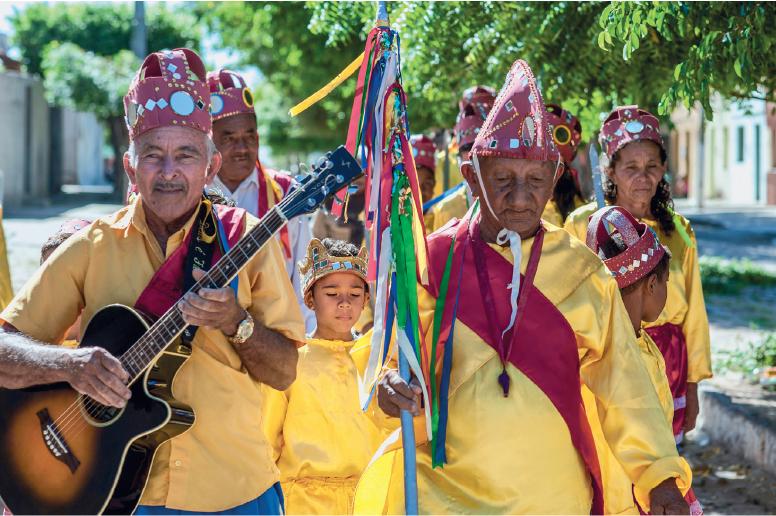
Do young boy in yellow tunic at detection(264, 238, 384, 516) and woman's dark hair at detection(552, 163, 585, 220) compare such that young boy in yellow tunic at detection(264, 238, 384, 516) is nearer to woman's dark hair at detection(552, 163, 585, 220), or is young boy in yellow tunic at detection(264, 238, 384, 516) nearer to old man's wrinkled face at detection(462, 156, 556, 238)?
old man's wrinkled face at detection(462, 156, 556, 238)

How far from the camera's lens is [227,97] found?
18.1 feet

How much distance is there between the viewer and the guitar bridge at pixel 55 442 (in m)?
2.94

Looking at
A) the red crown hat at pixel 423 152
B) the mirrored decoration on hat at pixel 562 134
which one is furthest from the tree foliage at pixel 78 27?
the mirrored decoration on hat at pixel 562 134

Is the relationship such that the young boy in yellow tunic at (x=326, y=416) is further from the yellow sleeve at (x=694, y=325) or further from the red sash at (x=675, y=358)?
the yellow sleeve at (x=694, y=325)

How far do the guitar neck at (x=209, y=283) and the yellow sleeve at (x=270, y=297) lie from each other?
141mm

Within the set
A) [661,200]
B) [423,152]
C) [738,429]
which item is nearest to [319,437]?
[661,200]

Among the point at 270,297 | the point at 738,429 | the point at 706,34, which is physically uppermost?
the point at 706,34

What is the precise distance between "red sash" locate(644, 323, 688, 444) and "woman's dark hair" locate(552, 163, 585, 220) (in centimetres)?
115

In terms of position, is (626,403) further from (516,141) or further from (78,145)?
(78,145)

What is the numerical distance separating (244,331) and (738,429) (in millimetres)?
5517

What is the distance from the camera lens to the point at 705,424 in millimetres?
7801

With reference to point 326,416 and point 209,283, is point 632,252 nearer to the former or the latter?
point 326,416

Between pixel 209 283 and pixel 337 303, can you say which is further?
pixel 337 303

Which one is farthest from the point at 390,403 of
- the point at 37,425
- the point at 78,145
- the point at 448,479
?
the point at 78,145
